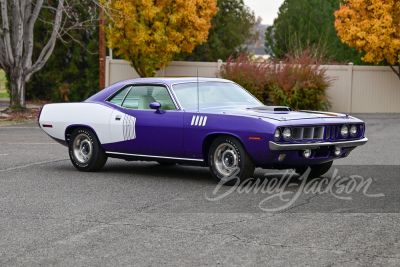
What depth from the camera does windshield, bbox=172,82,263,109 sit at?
10461 millimetres

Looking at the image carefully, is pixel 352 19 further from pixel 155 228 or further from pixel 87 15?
pixel 155 228

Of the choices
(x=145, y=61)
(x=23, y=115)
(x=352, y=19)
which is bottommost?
(x=23, y=115)

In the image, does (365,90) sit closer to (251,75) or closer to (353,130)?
(251,75)

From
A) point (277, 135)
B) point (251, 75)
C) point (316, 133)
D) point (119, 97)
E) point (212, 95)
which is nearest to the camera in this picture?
point (277, 135)

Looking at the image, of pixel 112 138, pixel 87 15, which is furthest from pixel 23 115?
pixel 112 138

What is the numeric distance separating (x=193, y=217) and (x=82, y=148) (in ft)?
14.3

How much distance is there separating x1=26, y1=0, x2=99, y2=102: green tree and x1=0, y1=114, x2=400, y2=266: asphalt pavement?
24.2m

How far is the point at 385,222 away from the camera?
7.16 metres

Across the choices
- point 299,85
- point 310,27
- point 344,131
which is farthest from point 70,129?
point 310,27

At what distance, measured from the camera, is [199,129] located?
9.86m

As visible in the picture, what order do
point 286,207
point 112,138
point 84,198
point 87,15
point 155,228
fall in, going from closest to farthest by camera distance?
point 155,228
point 286,207
point 84,198
point 112,138
point 87,15

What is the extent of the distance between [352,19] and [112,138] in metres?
23.2

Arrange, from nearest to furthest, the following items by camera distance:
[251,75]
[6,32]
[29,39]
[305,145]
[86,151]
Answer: [305,145] < [86,151] < [6,32] < [29,39] < [251,75]

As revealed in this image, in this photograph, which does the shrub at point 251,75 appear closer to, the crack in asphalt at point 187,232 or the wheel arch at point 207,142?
the wheel arch at point 207,142
